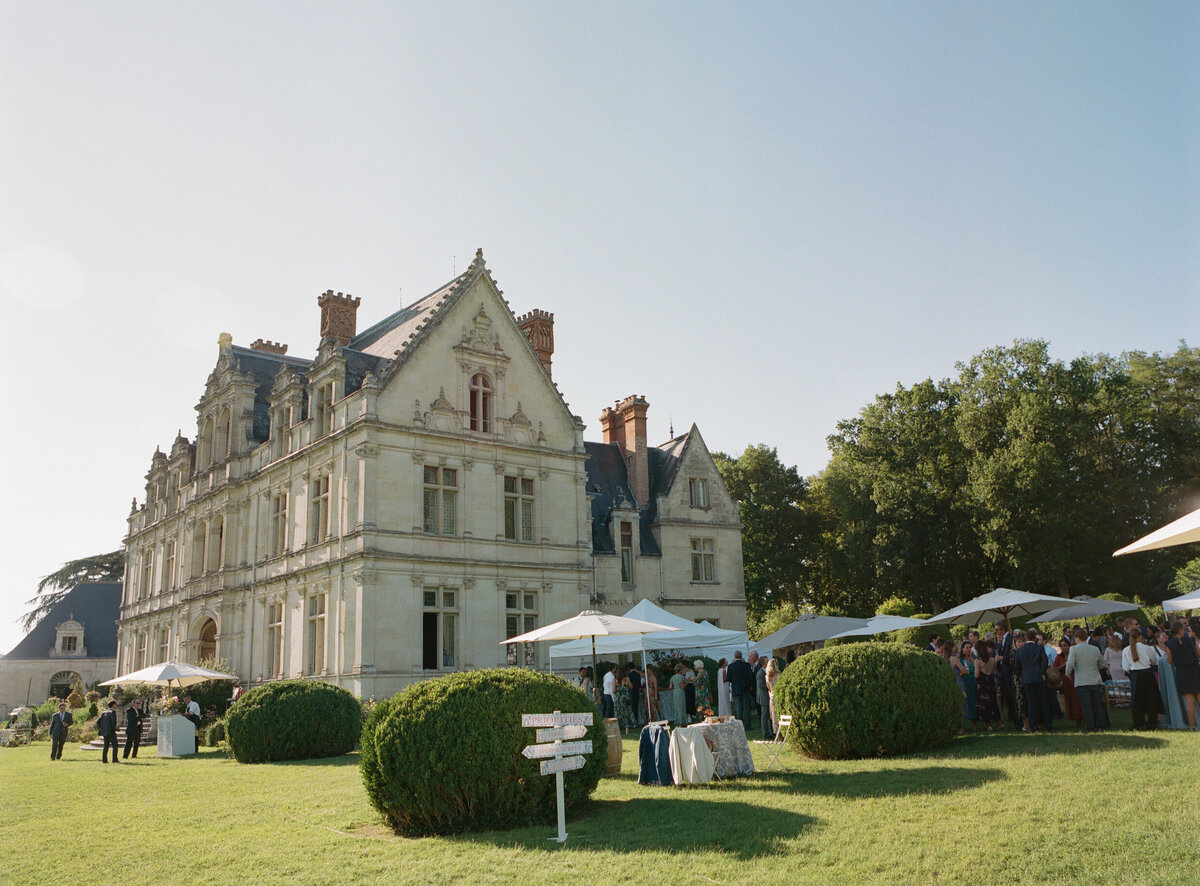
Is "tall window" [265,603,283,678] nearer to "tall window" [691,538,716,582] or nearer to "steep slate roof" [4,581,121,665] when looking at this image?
"tall window" [691,538,716,582]

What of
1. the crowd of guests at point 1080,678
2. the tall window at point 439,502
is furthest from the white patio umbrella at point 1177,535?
the tall window at point 439,502

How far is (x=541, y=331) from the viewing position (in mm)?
38219

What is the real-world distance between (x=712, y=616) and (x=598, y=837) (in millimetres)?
29973

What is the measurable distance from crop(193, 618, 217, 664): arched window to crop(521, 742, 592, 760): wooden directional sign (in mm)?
30386

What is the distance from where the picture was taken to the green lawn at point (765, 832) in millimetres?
7902

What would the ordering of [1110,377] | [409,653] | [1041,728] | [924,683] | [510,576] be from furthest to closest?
[1110,377] < [510,576] < [409,653] < [1041,728] < [924,683]

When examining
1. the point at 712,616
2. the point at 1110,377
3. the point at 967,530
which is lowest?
the point at 712,616

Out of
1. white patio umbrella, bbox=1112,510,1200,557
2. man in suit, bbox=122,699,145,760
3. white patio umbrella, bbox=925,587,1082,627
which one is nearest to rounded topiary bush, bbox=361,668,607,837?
white patio umbrella, bbox=1112,510,1200,557

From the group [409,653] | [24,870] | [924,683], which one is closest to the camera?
[24,870]

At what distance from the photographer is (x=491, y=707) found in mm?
10891

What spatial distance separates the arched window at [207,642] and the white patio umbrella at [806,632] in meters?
24.3

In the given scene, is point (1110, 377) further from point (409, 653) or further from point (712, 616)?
point (409, 653)

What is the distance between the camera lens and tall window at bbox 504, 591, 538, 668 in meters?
30.1

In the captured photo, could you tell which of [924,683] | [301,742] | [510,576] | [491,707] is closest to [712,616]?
[510,576]
